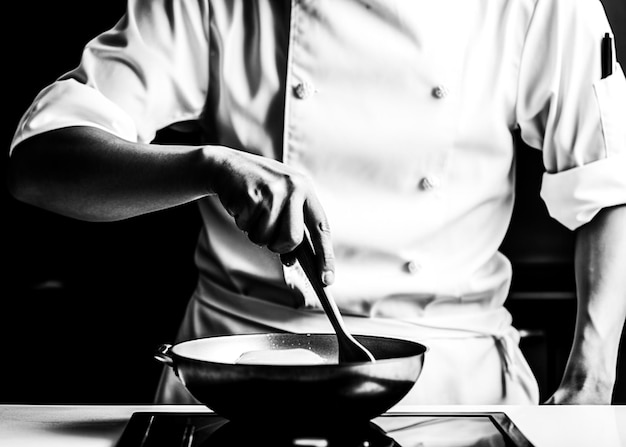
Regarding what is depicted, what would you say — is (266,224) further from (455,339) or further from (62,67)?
(62,67)

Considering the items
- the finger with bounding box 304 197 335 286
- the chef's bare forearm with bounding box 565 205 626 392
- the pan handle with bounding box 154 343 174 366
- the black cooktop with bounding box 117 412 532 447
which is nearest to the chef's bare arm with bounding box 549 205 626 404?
the chef's bare forearm with bounding box 565 205 626 392

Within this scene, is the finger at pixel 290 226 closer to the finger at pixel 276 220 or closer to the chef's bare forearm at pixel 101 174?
the finger at pixel 276 220

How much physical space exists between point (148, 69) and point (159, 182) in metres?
0.34

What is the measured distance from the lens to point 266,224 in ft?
2.90

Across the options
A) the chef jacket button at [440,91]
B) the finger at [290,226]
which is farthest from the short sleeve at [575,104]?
the finger at [290,226]

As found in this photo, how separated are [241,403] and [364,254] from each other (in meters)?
0.60

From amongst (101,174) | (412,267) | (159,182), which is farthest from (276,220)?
(412,267)

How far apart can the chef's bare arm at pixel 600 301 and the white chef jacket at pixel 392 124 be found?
0.13 ft

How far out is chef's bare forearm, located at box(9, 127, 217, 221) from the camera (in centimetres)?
105

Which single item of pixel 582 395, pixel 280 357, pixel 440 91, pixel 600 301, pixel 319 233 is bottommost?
pixel 582 395

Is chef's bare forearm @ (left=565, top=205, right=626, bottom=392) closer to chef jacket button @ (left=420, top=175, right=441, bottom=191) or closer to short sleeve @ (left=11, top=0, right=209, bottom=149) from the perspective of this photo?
chef jacket button @ (left=420, top=175, right=441, bottom=191)

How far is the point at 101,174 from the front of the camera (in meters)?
1.14

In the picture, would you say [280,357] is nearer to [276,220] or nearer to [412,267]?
[276,220]

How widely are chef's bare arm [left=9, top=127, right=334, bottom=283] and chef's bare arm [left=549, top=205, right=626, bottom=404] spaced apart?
2.05 feet
